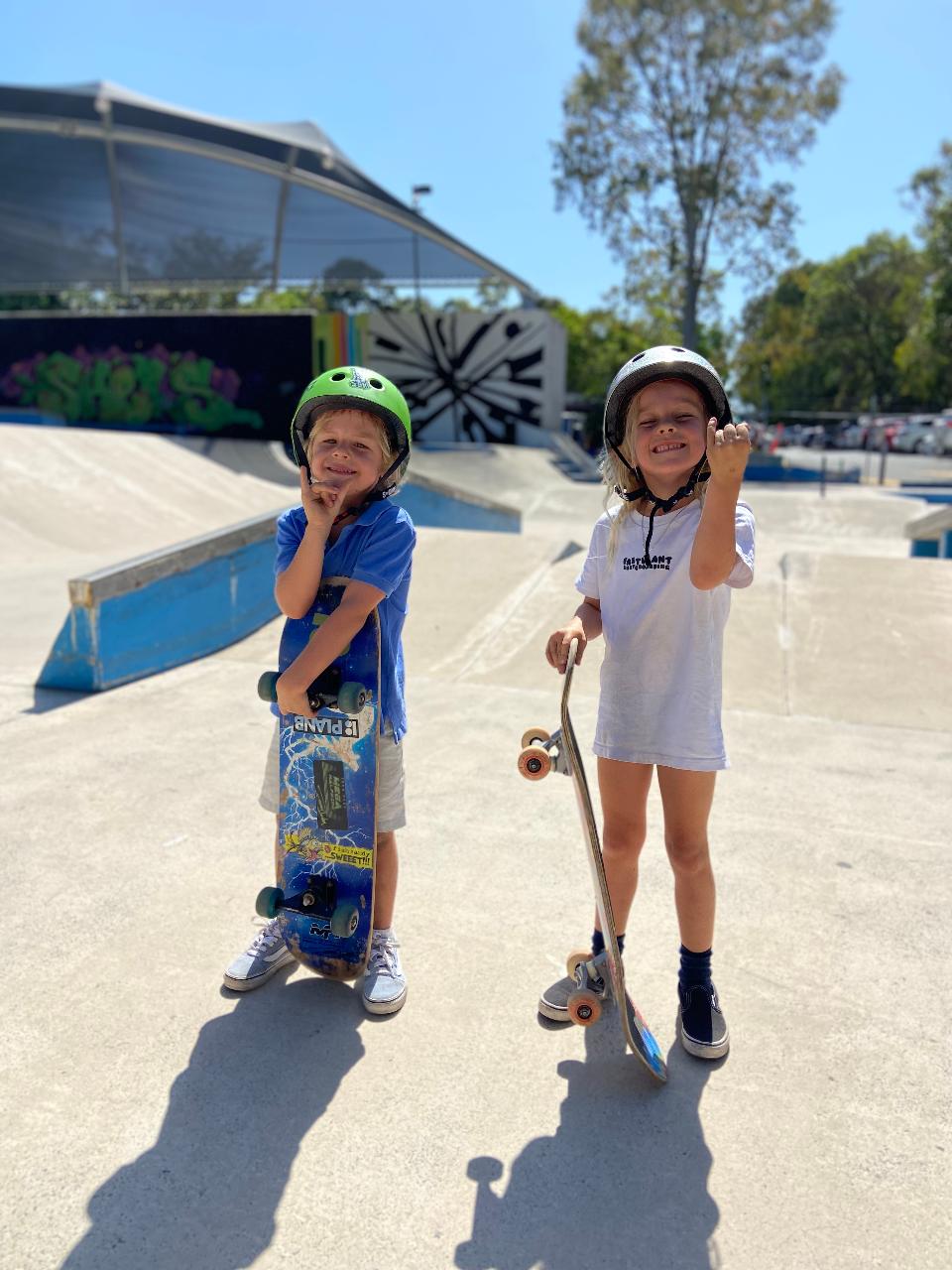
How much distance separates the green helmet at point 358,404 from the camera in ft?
7.22

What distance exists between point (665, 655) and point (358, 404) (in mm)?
973

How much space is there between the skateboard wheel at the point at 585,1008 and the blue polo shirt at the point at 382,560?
0.79 meters

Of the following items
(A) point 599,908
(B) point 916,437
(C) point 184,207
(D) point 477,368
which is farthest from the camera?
(B) point 916,437

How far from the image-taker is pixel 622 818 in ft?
7.30

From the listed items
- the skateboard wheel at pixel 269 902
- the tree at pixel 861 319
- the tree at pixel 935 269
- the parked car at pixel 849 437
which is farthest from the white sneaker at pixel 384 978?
the tree at pixel 861 319

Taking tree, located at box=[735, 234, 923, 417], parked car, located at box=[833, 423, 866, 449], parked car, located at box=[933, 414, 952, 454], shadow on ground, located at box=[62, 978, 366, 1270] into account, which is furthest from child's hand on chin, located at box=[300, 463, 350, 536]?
tree, located at box=[735, 234, 923, 417]

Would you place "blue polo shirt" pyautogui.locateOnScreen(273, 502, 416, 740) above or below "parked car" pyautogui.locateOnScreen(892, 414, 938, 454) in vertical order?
below

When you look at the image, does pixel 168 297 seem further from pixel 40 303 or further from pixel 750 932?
pixel 750 932

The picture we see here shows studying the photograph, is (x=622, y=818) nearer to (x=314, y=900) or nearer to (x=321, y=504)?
(x=314, y=900)

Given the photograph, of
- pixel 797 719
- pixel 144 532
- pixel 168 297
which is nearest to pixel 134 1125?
pixel 797 719

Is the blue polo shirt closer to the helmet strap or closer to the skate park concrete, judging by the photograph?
the helmet strap

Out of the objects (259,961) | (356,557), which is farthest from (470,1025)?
(356,557)

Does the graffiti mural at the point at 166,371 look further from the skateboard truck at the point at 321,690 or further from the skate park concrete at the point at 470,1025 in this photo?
the skateboard truck at the point at 321,690

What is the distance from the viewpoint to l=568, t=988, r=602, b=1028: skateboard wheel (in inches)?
79.3
